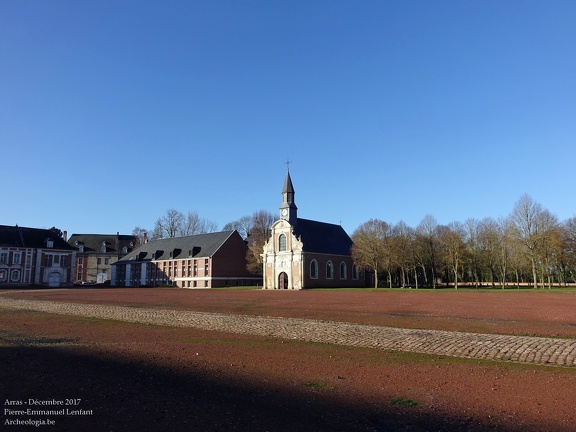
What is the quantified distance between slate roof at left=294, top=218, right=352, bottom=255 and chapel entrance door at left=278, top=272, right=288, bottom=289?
5.64m

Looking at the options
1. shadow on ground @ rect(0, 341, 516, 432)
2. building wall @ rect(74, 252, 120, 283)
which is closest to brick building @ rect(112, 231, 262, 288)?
building wall @ rect(74, 252, 120, 283)

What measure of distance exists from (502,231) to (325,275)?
29.0m

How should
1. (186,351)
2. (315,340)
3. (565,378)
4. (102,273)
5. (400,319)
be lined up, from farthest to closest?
(102,273) → (400,319) → (315,340) → (186,351) → (565,378)

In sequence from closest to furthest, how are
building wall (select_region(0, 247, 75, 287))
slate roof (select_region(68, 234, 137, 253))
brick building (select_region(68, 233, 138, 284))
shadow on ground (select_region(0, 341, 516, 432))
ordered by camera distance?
shadow on ground (select_region(0, 341, 516, 432)) → building wall (select_region(0, 247, 75, 287)) → brick building (select_region(68, 233, 138, 284)) → slate roof (select_region(68, 234, 137, 253))

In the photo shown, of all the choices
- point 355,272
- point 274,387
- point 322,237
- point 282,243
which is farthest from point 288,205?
point 274,387

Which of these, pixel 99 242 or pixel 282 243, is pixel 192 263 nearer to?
pixel 282 243

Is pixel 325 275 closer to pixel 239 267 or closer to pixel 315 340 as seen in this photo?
pixel 239 267

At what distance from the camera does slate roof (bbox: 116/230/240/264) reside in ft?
269

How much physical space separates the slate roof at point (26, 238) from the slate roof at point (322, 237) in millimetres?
A: 45824

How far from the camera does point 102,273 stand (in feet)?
354

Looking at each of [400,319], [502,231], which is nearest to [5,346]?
[400,319]

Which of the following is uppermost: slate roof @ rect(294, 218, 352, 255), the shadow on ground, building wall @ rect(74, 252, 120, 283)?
slate roof @ rect(294, 218, 352, 255)

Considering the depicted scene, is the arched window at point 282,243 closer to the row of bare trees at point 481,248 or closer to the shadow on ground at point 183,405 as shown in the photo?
the row of bare trees at point 481,248

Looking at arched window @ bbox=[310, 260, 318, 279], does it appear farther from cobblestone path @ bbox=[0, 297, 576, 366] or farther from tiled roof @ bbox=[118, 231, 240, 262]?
cobblestone path @ bbox=[0, 297, 576, 366]
